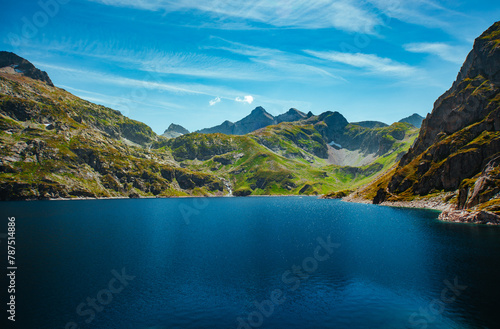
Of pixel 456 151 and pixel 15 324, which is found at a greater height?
pixel 456 151

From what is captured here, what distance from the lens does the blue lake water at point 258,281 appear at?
41.0 metres

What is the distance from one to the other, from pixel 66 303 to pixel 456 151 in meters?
227

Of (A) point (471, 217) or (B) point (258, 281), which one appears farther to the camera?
(A) point (471, 217)

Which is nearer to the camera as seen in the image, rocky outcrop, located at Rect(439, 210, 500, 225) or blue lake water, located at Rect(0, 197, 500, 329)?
blue lake water, located at Rect(0, 197, 500, 329)

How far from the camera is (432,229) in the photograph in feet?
355

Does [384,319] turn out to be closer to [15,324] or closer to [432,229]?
[15,324]

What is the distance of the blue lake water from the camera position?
41.0m

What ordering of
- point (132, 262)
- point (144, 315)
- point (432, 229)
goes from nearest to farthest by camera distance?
point (144, 315) → point (132, 262) → point (432, 229)

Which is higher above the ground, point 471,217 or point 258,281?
point 471,217

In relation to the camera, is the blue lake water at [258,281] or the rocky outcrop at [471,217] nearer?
the blue lake water at [258,281]

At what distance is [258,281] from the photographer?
55.7m

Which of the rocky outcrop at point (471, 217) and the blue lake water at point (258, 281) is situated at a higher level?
the rocky outcrop at point (471, 217)

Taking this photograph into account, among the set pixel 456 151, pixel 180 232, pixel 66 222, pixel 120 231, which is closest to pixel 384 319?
pixel 180 232

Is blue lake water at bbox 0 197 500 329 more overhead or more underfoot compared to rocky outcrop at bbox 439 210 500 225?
more underfoot
